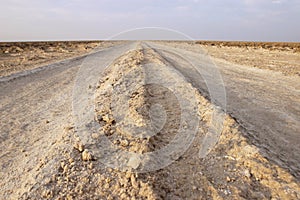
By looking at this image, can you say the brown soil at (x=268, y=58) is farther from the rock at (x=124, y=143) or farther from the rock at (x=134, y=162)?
the rock at (x=134, y=162)

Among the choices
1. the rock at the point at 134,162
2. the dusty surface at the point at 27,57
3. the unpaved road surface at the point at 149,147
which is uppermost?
the rock at the point at 134,162

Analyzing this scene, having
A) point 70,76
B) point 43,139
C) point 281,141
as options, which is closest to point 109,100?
point 43,139

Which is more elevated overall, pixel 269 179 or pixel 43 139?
pixel 269 179

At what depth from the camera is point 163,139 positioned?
4.49 metres

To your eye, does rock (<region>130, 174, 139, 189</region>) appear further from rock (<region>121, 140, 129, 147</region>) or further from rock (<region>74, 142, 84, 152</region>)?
rock (<region>74, 142, 84, 152</region>)

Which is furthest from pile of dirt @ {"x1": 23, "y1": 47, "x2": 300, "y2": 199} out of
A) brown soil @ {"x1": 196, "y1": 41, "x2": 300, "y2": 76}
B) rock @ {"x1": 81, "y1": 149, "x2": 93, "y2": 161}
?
brown soil @ {"x1": 196, "y1": 41, "x2": 300, "y2": 76}

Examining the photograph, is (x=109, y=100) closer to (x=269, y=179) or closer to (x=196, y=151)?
(x=196, y=151)

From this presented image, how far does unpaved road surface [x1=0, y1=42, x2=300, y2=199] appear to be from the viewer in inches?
131

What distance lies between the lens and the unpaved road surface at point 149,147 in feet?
11.0

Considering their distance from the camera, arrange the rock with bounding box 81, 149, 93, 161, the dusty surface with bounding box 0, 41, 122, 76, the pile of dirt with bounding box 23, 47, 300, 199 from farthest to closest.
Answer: the dusty surface with bounding box 0, 41, 122, 76 → the rock with bounding box 81, 149, 93, 161 → the pile of dirt with bounding box 23, 47, 300, 199

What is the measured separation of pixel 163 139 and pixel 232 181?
4.43ft

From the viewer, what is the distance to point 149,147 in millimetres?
4012

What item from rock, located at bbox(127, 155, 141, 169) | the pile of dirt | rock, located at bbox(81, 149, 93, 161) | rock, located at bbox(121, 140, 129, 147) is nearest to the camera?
the pile of dirt

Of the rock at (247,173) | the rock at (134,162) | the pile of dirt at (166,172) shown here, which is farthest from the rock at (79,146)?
the rock at (247,173)
